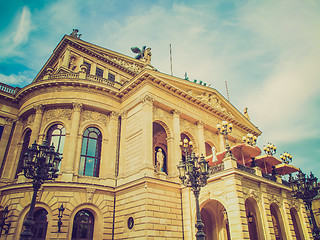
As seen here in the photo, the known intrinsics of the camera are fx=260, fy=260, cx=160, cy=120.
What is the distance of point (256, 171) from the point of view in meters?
19.2

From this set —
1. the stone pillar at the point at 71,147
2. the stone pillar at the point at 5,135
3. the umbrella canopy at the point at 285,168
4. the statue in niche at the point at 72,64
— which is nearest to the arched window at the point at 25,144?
the stone pillar at the point at 5,135

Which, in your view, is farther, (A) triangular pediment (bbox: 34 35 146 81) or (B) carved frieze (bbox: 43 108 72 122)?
(A) triangular pediment (bbox: 34 35 146 81)

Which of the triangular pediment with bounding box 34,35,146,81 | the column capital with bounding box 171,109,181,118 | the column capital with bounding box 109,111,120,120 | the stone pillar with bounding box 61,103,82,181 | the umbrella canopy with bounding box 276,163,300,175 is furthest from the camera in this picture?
the triangular pediment with bounding box 34,35,146,81

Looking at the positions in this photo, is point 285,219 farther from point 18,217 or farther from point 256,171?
point 18,217

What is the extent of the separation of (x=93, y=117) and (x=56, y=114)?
10.8 feet

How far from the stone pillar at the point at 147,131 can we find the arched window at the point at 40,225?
829 centimetres

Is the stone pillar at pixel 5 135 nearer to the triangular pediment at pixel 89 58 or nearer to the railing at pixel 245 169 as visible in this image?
the triangular pediment at pixel 89 58

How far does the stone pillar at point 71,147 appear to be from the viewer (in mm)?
20609

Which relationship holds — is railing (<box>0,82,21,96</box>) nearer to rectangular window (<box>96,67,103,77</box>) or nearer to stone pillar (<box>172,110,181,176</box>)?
rectangular window (<box>96,67,103,77</box>)

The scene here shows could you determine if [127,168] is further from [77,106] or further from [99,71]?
[99,71]

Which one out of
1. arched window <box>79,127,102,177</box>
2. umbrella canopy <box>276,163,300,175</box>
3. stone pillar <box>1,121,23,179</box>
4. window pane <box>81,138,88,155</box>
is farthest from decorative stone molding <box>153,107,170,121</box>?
stone pillar <box>1,121,23,179</box>

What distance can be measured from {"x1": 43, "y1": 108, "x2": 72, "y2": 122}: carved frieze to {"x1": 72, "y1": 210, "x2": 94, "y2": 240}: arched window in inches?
337

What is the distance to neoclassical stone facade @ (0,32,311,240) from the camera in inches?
717

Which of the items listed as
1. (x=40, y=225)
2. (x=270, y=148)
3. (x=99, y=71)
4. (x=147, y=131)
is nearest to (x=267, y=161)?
(x=270, y=148)
